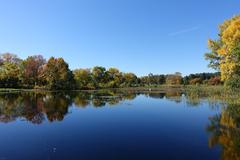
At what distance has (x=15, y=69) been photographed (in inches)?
2589

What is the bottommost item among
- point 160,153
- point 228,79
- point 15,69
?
point 160,153

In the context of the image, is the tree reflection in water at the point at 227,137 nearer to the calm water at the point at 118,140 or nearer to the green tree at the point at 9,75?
the calm water at the point at 118,140

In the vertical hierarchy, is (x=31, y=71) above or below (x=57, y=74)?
above

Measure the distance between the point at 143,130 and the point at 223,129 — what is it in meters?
4.48

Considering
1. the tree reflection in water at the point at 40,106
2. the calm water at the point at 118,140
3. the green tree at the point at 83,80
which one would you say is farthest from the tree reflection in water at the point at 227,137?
the green tree at the point at 83,80

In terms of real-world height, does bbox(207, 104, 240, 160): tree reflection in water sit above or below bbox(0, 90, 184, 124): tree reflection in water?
below

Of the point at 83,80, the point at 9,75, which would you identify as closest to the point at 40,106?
the point at 9,75

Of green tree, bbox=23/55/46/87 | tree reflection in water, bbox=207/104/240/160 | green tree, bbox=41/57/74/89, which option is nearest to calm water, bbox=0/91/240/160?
tree reflection in water, bbox=207/104/240/160

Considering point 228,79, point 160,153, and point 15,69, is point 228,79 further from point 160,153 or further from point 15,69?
point 15,69

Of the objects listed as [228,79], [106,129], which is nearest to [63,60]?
[228,79]

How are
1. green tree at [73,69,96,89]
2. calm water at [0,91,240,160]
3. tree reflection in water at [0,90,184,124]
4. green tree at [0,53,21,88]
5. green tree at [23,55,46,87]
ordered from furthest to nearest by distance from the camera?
green tree at [73,69,96,89], green tree at [23,55,46,87], green tree at [0,53,21,88], tree reflection in water at [0,90,184,124], calm water at [0,91,240,160]

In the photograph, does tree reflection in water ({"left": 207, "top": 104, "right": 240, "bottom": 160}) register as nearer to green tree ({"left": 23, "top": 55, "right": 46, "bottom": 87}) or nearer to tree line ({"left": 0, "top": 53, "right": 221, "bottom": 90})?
tree line ({"left": 0, "top": 53, "right": 221, "bottom": 90})

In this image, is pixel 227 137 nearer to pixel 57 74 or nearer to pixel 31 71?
pixel 57 74

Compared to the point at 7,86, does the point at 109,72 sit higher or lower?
higher
